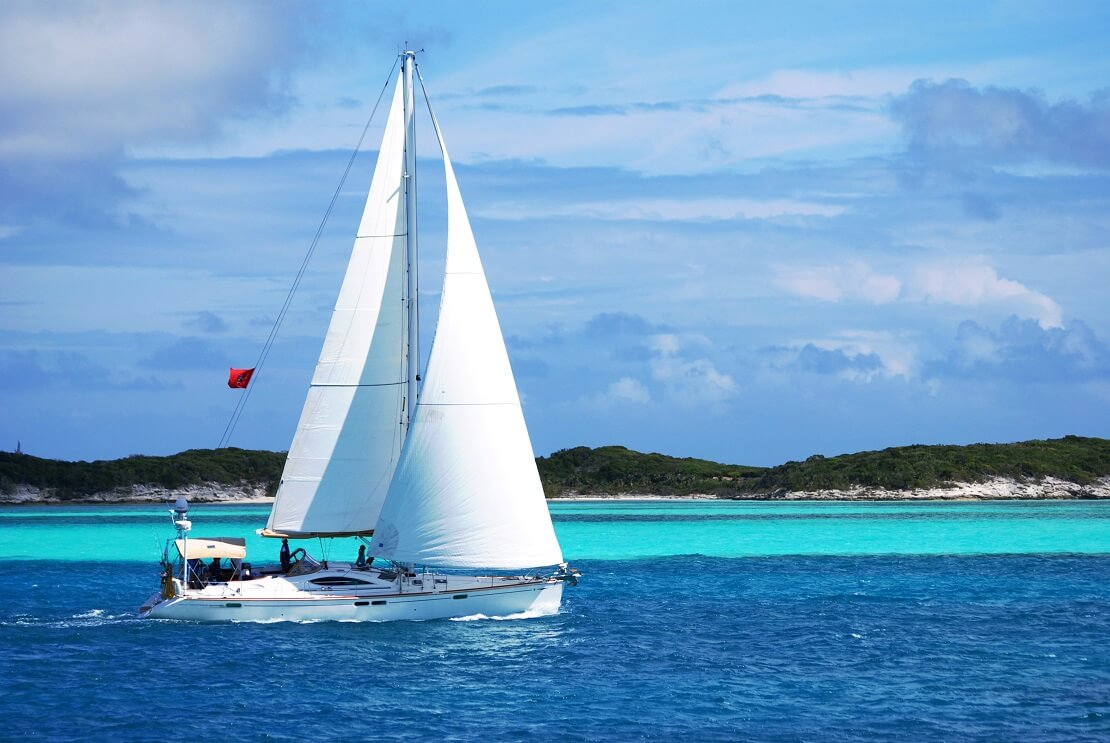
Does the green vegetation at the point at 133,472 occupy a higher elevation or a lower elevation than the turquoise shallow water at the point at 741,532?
higher

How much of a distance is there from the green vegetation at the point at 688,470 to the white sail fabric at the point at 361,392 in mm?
122292

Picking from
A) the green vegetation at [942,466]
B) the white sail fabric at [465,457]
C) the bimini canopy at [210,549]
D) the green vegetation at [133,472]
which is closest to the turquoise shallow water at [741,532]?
the green vegetation at [942,466]

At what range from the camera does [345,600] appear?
108 ft

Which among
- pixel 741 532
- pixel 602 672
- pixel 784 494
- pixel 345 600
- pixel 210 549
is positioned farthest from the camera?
pixel 784 494

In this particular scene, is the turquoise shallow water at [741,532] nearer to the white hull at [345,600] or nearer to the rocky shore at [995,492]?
the rocky shore at [995,492]

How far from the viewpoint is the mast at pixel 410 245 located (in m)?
33.8

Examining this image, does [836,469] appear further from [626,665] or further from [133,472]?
[626,665]

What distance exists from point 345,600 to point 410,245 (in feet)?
32.6

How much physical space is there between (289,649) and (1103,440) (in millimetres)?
Answer: 159203

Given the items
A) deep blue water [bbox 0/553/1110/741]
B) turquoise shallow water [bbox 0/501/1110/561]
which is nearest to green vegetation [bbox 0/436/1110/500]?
turquoise shallow water [bbox 0/501/1110/561]

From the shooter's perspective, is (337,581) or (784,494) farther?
(784,494)

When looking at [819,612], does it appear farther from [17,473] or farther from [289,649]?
[17,473]

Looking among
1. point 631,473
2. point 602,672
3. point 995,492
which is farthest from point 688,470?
point 602,672

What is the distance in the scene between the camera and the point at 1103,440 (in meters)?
167
